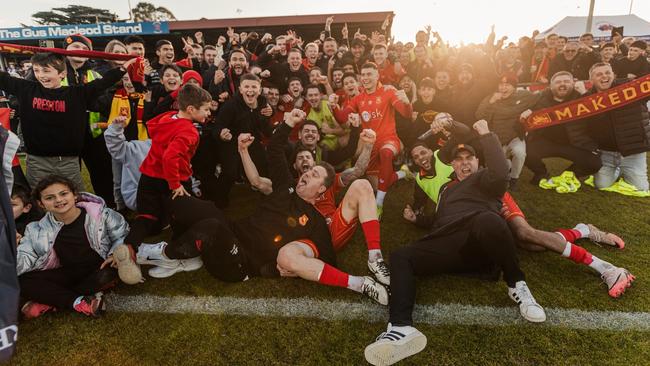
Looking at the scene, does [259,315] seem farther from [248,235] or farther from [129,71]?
[129,71]

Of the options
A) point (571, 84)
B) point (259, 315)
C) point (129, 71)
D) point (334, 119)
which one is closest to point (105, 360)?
point (259, 315)

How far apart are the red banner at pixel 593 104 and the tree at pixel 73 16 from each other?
49.1 metres

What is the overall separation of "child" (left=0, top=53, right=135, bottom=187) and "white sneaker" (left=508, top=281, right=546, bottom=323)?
13.7 feet

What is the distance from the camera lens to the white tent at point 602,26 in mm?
17600

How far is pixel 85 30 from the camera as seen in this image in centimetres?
1720

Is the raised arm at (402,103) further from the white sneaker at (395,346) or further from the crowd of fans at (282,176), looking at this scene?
the white sneaker at (395,346)

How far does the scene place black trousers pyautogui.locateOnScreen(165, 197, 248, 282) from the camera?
105 inches

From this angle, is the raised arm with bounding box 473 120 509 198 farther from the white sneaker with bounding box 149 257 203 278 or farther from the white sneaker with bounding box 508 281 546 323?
the white sneaker with bounding box 149 257 203 278

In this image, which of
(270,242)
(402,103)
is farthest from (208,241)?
(402,103)

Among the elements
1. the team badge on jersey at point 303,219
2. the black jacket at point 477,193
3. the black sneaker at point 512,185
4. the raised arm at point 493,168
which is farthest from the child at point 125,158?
the black sneaker at point 512,185

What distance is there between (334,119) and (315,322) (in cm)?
359

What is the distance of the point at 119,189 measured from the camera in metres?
4.35

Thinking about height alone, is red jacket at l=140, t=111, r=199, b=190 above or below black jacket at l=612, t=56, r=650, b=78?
below

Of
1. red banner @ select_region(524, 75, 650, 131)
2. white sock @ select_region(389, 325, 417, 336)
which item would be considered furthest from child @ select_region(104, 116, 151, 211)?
red banner @ select_region(524, 75, 650, 131)
